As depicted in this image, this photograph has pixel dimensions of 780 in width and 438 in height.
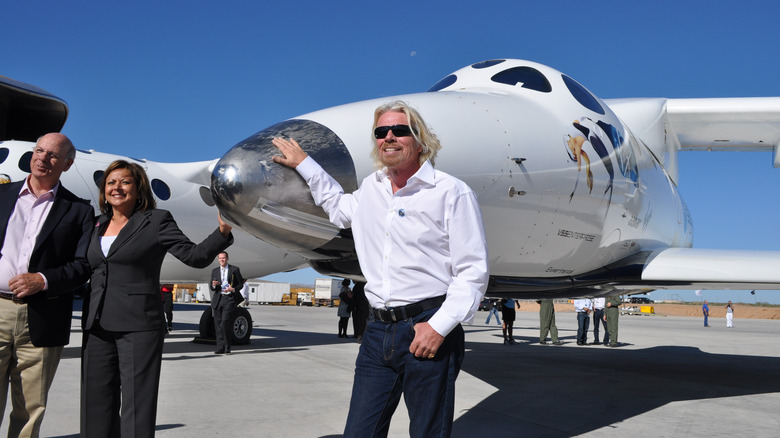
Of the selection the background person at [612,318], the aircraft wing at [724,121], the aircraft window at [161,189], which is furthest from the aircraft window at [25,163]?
the background person at [612,318]

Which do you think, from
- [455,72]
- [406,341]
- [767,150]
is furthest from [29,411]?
[767,150]

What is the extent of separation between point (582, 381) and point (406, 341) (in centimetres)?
636

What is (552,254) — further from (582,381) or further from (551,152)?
(582,381)

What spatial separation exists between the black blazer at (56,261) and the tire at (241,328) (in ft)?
29.3

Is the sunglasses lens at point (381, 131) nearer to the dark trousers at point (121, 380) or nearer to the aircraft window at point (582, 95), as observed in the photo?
the dark trousers at point (121, 380)

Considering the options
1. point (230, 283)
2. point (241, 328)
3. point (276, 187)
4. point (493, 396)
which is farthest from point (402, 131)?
point (241, 328)

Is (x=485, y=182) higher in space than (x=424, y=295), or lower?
higher

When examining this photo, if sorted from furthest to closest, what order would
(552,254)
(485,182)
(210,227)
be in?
1. (210,227)
2. (552,254)
3. (485,182)

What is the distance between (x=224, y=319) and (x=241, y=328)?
1710 mm

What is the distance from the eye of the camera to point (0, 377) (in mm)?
3166

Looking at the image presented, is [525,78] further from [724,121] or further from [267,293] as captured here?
[267,293]

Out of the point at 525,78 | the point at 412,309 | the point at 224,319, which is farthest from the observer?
the point at 224,319

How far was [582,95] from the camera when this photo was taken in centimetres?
633

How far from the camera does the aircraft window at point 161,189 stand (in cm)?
1098
